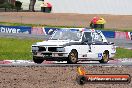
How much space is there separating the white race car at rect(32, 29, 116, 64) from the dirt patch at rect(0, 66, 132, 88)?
1.34 metres

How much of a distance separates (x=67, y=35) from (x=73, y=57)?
1073 mm

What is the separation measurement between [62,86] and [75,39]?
8.16 metres

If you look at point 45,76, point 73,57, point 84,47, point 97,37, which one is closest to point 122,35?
point 97,37

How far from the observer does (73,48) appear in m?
21.2

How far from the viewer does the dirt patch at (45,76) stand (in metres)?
13.9

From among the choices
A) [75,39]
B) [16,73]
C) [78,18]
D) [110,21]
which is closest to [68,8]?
[78,18]

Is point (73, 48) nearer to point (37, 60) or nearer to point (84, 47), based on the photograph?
point (84, 47)

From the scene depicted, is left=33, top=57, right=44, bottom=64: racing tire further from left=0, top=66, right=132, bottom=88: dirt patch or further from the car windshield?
left=0, top=66, right=132, bottom=88: dirt patch

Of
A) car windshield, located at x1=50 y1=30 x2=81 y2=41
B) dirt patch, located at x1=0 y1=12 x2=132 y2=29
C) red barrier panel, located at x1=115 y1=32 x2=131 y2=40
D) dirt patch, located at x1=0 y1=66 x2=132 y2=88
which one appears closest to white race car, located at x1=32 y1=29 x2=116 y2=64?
car windshield, located at x1=50 y1=30 x2=81 y2=41

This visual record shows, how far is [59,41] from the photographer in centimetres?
2122

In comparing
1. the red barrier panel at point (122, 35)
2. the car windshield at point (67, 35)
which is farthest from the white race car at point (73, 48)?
the red barrier panel at point (122, 35)

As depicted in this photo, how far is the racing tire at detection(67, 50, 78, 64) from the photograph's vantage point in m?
21.1

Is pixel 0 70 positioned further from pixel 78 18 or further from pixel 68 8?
pixel 68 8

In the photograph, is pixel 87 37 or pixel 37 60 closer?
pixel 37 60
